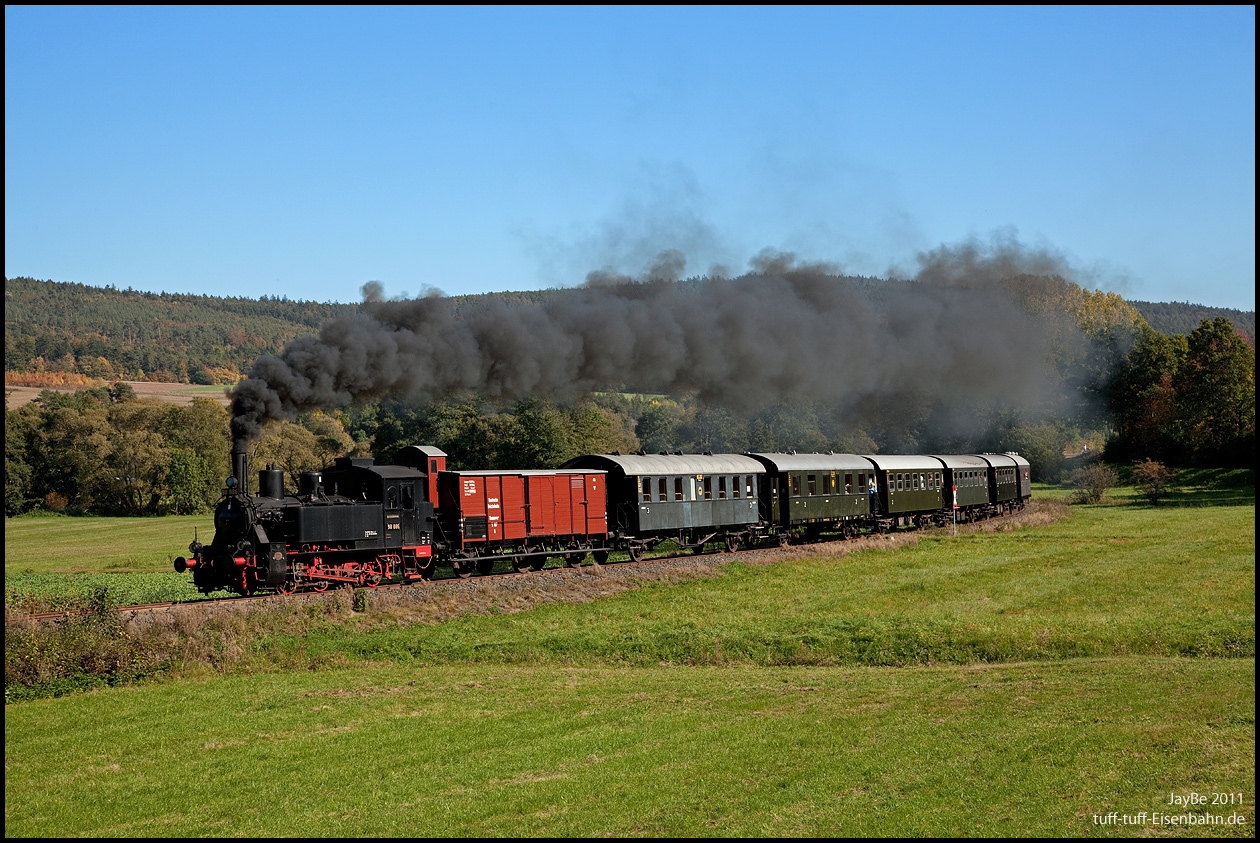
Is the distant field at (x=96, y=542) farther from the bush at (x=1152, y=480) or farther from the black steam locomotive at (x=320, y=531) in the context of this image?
the bush at (x=1152, y=480)

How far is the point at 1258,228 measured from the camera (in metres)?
9.92

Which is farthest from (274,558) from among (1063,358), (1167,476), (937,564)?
(1063,358)

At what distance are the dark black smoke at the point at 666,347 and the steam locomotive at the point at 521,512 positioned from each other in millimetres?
2287

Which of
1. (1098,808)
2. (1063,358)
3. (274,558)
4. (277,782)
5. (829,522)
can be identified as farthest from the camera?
(1063,358)

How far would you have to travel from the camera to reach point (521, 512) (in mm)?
26547

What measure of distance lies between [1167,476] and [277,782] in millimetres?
59986

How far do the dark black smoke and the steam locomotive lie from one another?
7.50 feet

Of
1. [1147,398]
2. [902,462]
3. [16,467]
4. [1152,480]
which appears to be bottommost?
[1152,480]

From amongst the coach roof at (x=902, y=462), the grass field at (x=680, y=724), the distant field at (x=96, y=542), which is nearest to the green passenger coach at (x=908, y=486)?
the coach roof at (x=902, y=462)

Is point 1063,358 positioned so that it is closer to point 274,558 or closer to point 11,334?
point 274,558

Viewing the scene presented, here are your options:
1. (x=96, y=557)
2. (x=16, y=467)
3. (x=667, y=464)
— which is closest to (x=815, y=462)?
(x=667, y=464)

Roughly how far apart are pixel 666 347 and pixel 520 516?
29.5 ft

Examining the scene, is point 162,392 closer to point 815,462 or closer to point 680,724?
point 815,462

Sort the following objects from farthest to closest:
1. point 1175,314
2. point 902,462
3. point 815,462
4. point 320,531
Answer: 1. point 1175,314
2. point 902,462
3. point 815,462
4. point 320,531
